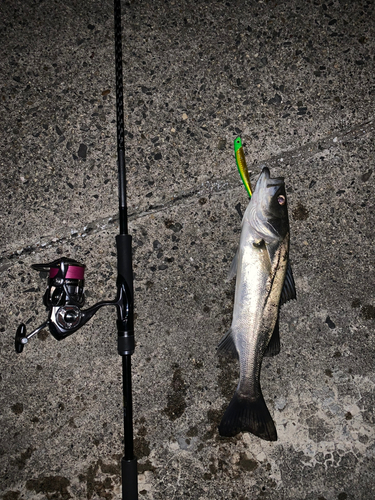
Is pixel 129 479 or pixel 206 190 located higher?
pixel 206 190

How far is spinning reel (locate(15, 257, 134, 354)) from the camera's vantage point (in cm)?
214

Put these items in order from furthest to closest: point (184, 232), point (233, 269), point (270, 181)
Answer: point (184, 232), point (233, 269), point (270, 181)

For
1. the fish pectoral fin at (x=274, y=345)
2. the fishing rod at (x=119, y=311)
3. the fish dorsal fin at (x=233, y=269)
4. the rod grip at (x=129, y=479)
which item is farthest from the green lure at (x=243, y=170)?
the rod grip at (x=129, y=479)

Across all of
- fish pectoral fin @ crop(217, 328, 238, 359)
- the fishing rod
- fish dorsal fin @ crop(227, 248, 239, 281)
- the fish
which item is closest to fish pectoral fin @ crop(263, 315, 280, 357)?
the fish

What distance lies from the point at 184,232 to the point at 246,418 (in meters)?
1.26

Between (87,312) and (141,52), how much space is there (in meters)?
1.82

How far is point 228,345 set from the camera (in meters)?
2.33

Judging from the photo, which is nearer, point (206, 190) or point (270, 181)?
point (270, 181)

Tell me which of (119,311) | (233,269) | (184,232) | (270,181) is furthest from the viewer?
(184,232)

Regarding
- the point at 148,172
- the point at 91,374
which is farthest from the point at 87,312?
the point at 148,172

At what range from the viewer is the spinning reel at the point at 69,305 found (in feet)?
7.02

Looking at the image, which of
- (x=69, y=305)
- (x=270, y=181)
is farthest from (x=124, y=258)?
(x=270, y=181)

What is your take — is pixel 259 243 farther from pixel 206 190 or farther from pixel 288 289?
pixel 206 190

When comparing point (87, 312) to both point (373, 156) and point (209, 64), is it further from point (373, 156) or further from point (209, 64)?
point (373, 156)
